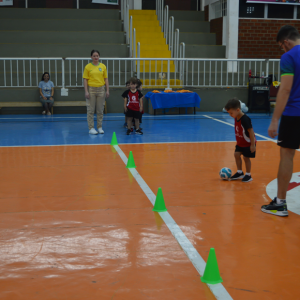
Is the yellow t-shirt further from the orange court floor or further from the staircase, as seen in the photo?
the staircase

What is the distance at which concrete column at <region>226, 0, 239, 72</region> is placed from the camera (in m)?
18.7

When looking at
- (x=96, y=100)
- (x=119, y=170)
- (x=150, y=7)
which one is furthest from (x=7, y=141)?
(x=150, y=7)

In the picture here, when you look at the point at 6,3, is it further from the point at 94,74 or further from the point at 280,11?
the point at 94,74

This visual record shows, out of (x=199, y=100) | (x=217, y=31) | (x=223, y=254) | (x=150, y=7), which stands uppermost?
(x=150, y=7)

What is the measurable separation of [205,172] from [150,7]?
1800 cm

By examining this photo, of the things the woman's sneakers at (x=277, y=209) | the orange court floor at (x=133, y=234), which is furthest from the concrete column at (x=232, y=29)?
the woman's sneakers at (x=277, y=209)

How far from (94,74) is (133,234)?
6.55 m

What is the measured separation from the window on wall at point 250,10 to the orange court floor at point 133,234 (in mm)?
14400

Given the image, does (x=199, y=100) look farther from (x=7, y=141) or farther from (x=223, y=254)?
(x=223, y=254)

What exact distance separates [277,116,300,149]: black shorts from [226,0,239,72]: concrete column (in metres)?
15.1

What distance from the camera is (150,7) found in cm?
2220

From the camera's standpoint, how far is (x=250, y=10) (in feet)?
62.7

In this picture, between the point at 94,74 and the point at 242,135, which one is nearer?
the point at 242,135

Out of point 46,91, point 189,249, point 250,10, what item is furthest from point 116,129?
point 250,10
